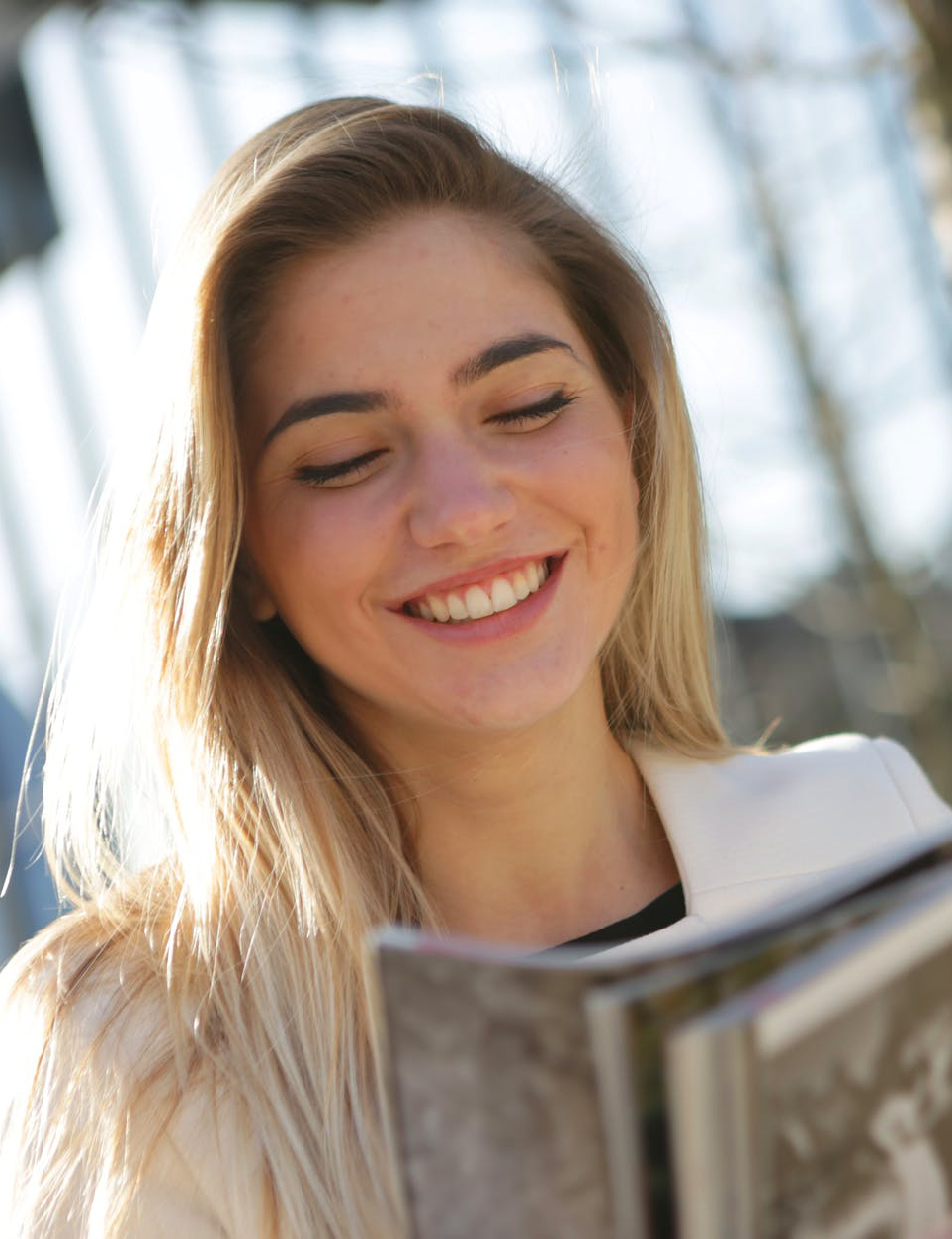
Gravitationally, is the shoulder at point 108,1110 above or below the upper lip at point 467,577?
below

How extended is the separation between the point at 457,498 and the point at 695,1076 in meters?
0.95

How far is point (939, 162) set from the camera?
12.0 feet

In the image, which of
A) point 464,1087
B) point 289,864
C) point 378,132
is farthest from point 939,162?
point 464,1087

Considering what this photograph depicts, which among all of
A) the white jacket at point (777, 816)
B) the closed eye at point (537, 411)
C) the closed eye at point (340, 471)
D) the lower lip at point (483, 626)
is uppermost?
the closed eye at point (537, 411)

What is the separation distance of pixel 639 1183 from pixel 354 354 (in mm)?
1113

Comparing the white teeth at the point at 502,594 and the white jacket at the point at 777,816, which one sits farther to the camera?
the white jacket at the point at 777,816

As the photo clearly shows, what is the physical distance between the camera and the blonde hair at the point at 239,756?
1.68 m

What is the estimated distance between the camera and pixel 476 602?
5.88 feet

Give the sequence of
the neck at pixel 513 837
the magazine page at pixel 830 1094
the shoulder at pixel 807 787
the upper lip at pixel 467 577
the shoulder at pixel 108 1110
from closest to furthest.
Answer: the magazine page at pixel 830 1094
the shoulder at pixel 108 1110
the upper lip at pixel 467 577
the neck at pixel 513 837
the shoulder at pixel 807 787

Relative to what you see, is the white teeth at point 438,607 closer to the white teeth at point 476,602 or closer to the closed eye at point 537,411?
the white teeth at point 476,602

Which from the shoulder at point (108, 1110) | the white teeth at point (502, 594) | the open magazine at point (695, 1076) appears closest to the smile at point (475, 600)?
the white teeth at point (502, 594)

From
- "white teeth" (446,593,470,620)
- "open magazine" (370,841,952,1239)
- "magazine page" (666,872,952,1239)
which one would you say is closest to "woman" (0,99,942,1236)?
"white teeth" (446,593,470,620)

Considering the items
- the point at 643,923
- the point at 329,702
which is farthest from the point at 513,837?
the point at 329,702

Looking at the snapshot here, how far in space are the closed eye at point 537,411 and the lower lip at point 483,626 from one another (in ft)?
0.71
